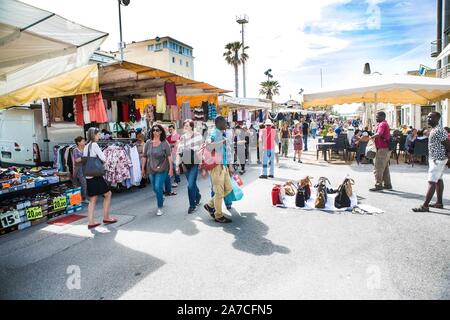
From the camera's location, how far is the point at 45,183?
6.44 m

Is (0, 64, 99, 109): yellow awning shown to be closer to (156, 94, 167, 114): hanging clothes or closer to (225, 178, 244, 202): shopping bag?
(156, 94, 167, 114): hanging clothes

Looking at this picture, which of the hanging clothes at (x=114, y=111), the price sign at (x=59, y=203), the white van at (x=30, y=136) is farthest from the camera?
the hanging clothes at (x=114, y=111)

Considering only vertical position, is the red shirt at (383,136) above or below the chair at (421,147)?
above

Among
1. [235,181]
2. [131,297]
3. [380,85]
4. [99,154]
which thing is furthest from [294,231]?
[380,85]

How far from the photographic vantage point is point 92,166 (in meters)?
5.23

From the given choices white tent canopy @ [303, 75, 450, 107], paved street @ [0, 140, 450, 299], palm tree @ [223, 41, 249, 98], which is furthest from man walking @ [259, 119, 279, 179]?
palm tree @ [223, 41, 249, 98]

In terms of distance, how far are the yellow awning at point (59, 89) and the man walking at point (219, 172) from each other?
3786 mm

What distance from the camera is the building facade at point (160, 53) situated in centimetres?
4500

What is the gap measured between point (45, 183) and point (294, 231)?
542 cm

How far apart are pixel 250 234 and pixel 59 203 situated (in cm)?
443

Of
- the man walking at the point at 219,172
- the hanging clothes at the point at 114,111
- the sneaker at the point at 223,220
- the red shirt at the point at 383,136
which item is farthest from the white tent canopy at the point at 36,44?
the red shirt at the point at 383,136

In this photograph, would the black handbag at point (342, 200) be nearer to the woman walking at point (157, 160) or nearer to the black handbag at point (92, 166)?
the woman walking at point (157, 160)

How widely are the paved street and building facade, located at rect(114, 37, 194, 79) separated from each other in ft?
137

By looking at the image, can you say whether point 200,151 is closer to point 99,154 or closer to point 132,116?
point 99,154
